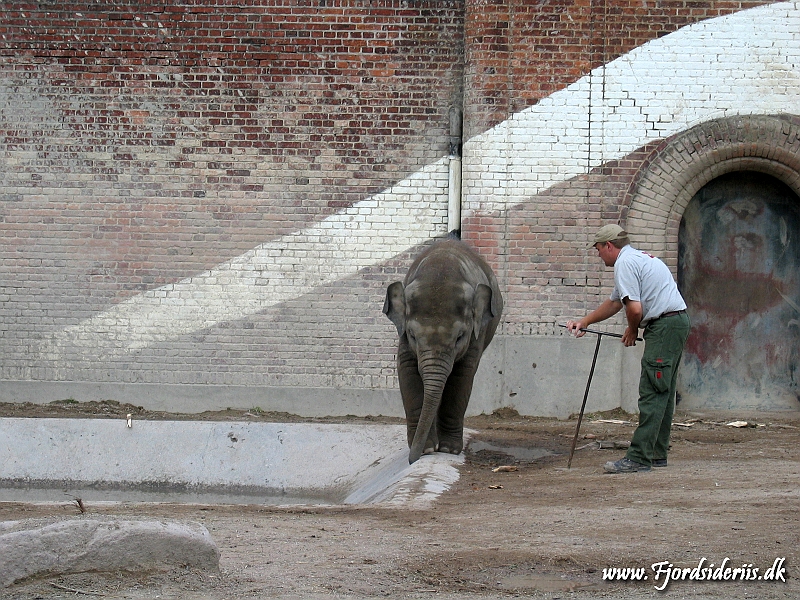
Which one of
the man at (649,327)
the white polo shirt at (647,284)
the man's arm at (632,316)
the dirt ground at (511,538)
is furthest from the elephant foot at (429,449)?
the white polo shirt at (647,284)

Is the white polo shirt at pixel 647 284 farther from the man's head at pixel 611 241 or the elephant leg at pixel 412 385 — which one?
the elephant leg at pixel 412 385

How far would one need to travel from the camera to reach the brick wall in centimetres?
1156

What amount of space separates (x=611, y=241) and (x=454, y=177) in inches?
174

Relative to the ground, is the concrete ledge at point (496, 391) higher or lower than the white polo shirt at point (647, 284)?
lower

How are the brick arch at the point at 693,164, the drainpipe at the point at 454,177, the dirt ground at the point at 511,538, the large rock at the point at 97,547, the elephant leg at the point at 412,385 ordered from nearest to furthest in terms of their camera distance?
the large rock at the point at 97,547
the dirt ground at the point at 511,538
the elephant leg at the point at 412,385
the brick arch at the point at 693,164
the drainpipe at the point at 454,177

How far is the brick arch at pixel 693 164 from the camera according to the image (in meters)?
11.5

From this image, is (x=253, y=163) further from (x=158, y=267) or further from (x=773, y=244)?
(x=773, y=244)

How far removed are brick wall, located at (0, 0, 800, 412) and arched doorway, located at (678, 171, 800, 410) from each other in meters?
0.66

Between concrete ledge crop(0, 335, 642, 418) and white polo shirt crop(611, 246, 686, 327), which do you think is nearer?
white polo shirt crop(611, 246, 686, 327)

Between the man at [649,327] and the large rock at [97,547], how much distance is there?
3.91 metres

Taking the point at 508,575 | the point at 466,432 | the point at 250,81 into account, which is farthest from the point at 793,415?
the point at 508,575

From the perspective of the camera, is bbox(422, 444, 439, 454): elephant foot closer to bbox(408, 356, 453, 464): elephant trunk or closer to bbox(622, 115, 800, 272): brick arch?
bbox(408, 356, 453, 464): elephant trunk

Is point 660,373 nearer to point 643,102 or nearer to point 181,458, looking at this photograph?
point 181,458

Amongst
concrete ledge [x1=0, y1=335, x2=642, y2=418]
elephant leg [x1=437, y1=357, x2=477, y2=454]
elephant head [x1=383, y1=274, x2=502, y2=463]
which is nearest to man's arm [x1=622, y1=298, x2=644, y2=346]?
elephant head [x1=383, y1=274, x2=502, y2=463]
